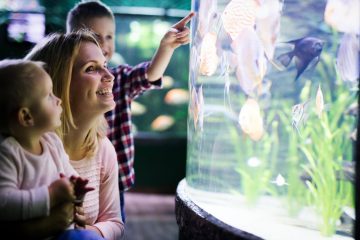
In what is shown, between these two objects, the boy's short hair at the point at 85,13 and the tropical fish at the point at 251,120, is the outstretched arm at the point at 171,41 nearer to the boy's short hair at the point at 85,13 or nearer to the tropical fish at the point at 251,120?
the boy's short hair at the point at 85,13

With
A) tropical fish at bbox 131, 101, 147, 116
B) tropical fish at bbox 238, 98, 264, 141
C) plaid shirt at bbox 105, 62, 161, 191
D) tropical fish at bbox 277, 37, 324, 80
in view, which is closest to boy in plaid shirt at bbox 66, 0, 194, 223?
plaid shirt at bbox 105, 62, 161, 191

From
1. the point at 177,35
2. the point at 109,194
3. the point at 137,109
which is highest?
the point at 177,35

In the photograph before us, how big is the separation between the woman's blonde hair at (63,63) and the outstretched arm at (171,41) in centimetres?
52

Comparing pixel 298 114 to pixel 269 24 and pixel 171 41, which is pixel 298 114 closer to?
pixel 269 24

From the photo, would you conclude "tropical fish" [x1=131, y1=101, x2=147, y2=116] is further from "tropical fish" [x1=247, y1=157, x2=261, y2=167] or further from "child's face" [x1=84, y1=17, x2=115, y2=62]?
"tropical fish" [x1=247, y1=157, x2=261, y2=167]

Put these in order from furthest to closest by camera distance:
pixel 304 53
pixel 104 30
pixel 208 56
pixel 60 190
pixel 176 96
A: pixel 176 96
pixel 104 30
pixel 208 56
pixel 304 53
pixel 60 190

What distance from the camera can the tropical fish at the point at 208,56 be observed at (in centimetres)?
162

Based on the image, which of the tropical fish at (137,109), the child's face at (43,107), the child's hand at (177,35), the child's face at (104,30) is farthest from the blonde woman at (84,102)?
the tropical fish at (137,109)

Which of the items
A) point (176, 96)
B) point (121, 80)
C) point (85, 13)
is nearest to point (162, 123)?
point (176, 96)

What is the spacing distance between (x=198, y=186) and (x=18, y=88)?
0.89 m

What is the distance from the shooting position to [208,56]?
1648 mm

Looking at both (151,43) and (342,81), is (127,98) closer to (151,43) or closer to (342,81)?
(342,81)

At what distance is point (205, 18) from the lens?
1688 mm

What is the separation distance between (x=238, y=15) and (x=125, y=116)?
0.80 meters
